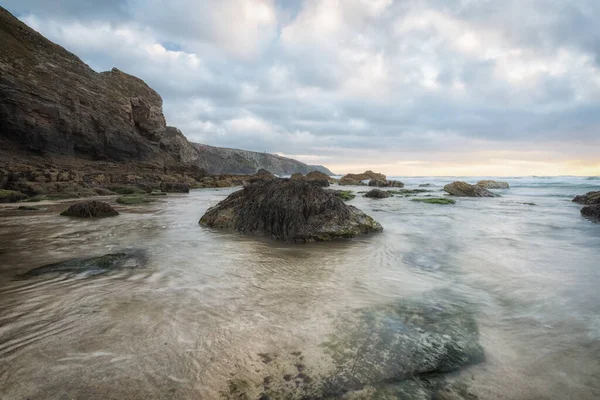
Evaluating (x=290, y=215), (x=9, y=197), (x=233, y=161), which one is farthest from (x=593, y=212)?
(x=233, y=161)

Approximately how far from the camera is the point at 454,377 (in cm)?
169

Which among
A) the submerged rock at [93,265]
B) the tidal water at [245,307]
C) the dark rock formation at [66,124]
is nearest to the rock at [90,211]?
the tidal water at [245,307]

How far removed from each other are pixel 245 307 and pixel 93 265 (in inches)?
83.9

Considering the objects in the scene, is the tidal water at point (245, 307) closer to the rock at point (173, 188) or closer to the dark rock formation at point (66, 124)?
the dark rock formation at point (66, 124)

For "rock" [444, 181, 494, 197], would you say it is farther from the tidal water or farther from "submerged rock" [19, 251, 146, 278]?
"submerged rock" [19, 251, 146, 278]

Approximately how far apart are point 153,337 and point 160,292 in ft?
2.83

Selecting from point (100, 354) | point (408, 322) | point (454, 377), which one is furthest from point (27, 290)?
point (454, 377)

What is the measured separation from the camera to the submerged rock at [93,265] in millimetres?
3246

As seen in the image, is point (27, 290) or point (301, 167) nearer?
point (27, 290)

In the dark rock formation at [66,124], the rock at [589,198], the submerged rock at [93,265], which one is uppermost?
the dark rock formation at [66,124]

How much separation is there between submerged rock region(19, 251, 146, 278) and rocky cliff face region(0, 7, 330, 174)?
2691 centimetres

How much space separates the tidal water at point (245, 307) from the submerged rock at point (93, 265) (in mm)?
130

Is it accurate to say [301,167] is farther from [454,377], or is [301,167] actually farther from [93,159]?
[454,377]

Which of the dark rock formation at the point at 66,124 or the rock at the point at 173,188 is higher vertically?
the dark rock formation at the point at 66,124
